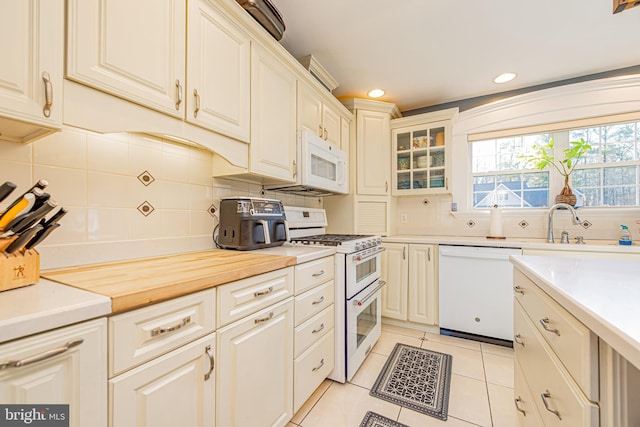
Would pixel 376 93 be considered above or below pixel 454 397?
A: above

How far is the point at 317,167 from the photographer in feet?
7.05

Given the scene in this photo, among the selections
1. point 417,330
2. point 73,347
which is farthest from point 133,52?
point 417,330

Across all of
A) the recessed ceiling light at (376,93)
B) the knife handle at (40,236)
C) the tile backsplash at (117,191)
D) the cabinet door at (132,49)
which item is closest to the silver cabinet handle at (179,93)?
the cabinet door at (132,49)

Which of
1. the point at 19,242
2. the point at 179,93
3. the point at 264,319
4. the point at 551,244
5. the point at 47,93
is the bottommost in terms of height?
the point at 264,319

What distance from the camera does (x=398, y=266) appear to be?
2.65m

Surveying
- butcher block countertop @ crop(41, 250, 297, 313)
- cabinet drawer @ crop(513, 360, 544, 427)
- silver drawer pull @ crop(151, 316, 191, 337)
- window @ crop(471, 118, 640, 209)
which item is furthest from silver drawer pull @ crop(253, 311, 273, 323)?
window @ crop(471, 118, 640, 209)

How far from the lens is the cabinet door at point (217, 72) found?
1.20 meters

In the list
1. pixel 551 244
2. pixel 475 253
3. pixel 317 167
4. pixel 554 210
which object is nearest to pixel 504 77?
pixel 554 210

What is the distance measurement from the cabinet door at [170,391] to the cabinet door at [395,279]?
2081mm

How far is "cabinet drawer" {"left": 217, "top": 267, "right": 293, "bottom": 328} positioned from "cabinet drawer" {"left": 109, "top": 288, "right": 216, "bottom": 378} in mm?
46

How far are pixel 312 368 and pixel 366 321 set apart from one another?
69cm

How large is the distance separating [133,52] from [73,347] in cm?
101

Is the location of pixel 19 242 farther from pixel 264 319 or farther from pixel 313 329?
pixel 313 329

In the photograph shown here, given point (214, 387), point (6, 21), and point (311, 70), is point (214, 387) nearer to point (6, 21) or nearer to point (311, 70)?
point (6, 21)
